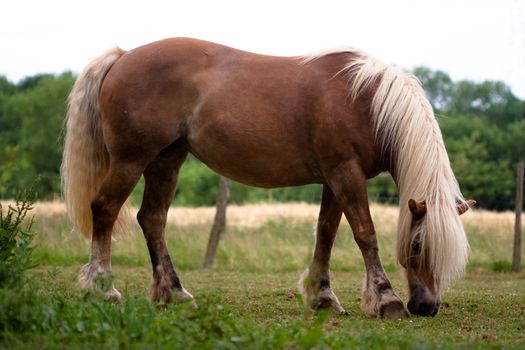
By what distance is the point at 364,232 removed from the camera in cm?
573

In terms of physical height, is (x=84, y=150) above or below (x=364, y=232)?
above

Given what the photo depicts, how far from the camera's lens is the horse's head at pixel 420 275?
5.50 meters

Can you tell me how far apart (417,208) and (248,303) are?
1.87 metres

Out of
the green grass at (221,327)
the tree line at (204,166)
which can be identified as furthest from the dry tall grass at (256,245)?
the tree line at (204,166)

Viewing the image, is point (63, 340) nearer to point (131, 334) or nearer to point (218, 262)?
point (131, 334)

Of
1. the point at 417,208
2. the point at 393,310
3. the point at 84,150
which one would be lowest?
the point at 393,310

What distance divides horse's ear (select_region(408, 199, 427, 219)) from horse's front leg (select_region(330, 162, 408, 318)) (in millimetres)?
388

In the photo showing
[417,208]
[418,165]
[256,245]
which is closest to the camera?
[417,208]

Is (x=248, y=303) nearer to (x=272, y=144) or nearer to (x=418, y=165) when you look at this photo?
(x=272, y=144)

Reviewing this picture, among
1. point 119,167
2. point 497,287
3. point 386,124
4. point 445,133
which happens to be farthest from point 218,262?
point 445,133

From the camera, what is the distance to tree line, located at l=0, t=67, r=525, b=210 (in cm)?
3898

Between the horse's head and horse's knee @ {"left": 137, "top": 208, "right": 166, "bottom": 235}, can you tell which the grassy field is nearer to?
the horse's head

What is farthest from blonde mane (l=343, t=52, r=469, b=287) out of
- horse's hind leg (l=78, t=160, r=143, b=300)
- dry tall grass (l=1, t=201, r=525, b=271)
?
dry tall grass (l=1, t=201, r=525, b=271)

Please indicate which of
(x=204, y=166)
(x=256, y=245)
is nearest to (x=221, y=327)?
(x=256, y=245)
